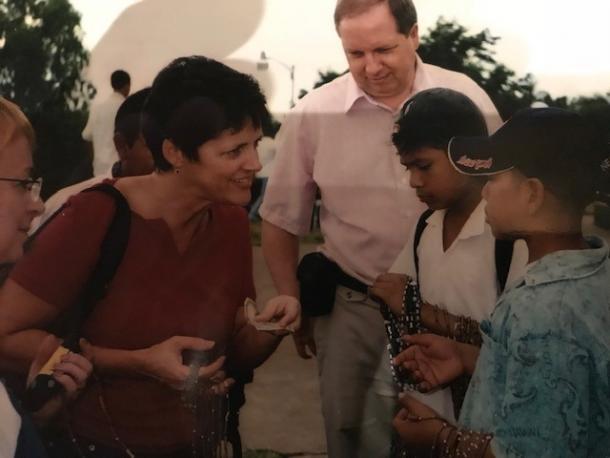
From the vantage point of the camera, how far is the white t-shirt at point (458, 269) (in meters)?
2.01

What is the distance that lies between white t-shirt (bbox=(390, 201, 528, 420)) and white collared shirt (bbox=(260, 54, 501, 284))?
0.18 ft

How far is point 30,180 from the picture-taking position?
2076 millimetres

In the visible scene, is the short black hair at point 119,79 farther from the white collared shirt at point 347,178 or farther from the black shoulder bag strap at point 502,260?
the black shoulder bag strap at point 502,260

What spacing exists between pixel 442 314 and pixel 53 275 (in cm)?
86

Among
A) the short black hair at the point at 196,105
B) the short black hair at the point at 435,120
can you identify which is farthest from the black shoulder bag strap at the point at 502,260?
the short black hair at the point at 196,105

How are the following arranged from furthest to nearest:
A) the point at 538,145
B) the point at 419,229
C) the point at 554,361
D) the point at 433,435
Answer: the point at 419,229, the point at 433,435, the point at 538,145, the point at 554,361

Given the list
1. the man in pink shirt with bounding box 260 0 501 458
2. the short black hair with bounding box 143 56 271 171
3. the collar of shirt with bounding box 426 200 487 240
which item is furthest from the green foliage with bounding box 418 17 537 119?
the short black hair with bounding box 143 56 271 171

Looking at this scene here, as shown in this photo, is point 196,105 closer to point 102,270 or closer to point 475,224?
A: point 102,270

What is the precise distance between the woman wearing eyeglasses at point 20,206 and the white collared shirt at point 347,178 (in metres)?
0.53

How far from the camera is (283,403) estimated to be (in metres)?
2.15

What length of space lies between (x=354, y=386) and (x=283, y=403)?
0.17 metres

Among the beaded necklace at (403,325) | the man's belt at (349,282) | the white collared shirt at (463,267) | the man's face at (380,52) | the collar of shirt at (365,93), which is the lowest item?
the beaded necklace at (403,325)

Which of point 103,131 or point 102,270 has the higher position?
point 103,131

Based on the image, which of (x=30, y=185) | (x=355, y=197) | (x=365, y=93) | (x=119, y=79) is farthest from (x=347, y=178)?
(x=30, y=185)
